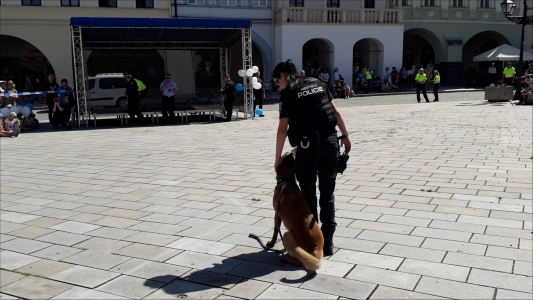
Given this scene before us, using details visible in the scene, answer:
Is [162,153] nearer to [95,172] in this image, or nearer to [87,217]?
[95,172]

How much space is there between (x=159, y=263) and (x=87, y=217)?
2021mm

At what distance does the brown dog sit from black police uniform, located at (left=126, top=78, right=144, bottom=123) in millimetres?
13805

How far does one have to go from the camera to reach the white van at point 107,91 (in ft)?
72.8

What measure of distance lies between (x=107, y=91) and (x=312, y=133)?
19535 mm

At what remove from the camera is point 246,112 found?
18.9m

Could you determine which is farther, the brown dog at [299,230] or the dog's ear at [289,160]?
the dog's ear at [289,160]

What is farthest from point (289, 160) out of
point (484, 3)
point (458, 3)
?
point (484, 3)

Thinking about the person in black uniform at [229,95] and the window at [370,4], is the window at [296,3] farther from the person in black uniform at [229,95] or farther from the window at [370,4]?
the person in black uniform at [229,95]

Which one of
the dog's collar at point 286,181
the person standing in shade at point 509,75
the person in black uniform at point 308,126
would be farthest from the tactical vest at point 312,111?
the person standing in shade at point 509,75

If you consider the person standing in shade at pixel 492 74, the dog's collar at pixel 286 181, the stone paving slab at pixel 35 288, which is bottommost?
the stone paving slab at pixel 35 288

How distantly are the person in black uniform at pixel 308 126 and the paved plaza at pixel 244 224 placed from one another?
2.60 ft

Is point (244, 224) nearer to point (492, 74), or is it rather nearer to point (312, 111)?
point (312, 111)

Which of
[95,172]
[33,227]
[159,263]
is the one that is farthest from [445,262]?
[95,172]

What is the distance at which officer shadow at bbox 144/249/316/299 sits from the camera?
4.01 m
